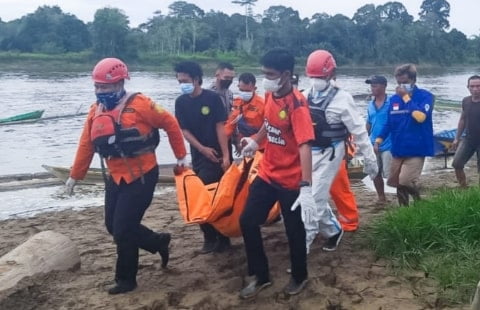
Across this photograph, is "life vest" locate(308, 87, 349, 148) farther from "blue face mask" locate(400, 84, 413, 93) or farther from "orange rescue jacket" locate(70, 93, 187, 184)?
"blue face mask" locate(400, 84, 413, 93)

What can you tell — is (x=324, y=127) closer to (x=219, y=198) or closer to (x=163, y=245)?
(x=219, y=198)

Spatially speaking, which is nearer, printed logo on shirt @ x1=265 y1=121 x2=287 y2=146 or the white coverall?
printed logo on shirt @ x1=265 y1=121 x2=287 y2=146

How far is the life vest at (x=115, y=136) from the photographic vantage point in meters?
5.09

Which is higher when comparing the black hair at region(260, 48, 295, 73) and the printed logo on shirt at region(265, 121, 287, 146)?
the black hair at region(260, 48, 295, 73)

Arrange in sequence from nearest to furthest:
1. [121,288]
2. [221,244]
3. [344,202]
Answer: [121,288] < [221,244] < [344,202]

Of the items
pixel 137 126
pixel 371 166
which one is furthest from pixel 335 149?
pixel 137 126

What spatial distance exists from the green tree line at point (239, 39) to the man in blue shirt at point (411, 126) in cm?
5592

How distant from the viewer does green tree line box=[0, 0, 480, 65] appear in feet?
219

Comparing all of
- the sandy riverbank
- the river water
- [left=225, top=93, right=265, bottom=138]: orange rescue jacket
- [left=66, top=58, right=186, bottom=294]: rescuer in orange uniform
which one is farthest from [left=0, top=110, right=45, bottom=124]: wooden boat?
[left=66, top=58, right=186, bottom=294]: rescuer in orange uniform

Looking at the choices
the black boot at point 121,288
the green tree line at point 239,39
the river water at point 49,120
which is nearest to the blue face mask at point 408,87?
the black boot at point 121,288

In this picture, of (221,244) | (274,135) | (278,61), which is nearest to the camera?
(278,61)

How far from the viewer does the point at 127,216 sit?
16.8ft

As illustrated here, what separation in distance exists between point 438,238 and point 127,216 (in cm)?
253

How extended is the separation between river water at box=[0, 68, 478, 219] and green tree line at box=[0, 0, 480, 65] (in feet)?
39.8
